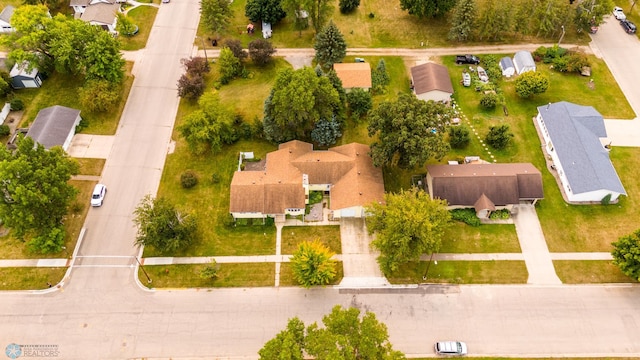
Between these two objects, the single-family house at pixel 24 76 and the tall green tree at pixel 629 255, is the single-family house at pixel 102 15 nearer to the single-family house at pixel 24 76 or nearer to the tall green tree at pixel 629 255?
the single-family house at pixel 24 76

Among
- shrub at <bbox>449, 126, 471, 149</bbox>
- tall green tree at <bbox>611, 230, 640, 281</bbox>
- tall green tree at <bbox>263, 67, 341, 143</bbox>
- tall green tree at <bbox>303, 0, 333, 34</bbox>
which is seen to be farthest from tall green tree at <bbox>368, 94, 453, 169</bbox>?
tall green tree at <bbox>303, 0, 333, 34</bbox>

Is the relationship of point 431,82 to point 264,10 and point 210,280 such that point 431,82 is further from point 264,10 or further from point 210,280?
point 210,280

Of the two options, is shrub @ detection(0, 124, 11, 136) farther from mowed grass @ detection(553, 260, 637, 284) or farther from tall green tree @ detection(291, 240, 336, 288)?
mowed grass @ detection(553, 260, 637, 284)

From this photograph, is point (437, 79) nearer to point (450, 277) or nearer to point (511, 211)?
point (511, 211)

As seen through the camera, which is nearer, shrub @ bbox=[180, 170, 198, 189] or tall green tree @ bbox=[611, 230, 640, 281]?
Answer: tall green tree @ bbox=[611, 230, 640, 281]

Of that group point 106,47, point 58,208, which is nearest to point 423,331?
point 58,208

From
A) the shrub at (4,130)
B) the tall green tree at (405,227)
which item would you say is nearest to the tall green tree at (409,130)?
the tall green tree at (405,227)
